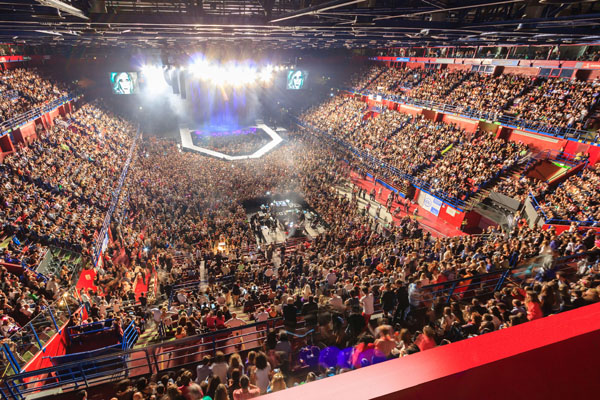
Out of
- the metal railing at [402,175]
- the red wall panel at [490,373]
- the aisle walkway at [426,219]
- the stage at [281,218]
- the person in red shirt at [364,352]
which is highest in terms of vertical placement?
the red wall panel at [490,373]

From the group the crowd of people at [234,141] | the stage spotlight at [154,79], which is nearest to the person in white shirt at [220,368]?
the crowd of people at [234,141]

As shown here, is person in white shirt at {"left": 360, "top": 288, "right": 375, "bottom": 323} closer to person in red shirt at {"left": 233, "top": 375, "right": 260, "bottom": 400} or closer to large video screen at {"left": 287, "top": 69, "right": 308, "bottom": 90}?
person in red shirt at {"left": 233, "top": 375, "right": 260, "bottom": 400}

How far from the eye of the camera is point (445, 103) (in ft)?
91.9

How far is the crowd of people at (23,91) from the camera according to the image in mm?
19062

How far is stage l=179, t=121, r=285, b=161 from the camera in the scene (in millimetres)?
36281

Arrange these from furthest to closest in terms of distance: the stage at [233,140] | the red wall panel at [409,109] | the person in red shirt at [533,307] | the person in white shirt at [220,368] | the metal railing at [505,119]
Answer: the stage at [233,140] < the red wall panel at [409,109] < the metal railing at [505,119] < the person in red shirt at [533,307] < the person in white shirt at [220,368]

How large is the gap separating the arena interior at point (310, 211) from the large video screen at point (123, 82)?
0.52 m

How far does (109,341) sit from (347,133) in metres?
31.5

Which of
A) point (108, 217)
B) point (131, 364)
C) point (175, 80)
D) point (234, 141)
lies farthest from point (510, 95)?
point (175, 80)

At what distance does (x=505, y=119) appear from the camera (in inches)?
888

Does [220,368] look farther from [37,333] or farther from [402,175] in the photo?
[402,175]

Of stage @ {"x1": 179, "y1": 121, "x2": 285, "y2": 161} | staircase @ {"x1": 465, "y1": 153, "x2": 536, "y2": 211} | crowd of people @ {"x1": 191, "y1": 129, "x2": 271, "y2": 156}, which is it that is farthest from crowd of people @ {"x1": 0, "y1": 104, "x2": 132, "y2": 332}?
staircase @ {"x1": 465, "y1": 153, "x2": 536, "y2": 211}

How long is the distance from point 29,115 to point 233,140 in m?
22.1

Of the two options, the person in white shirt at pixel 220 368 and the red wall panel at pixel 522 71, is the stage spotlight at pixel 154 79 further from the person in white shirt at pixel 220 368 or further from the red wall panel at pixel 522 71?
the person in white shirt at pixel 220 368
